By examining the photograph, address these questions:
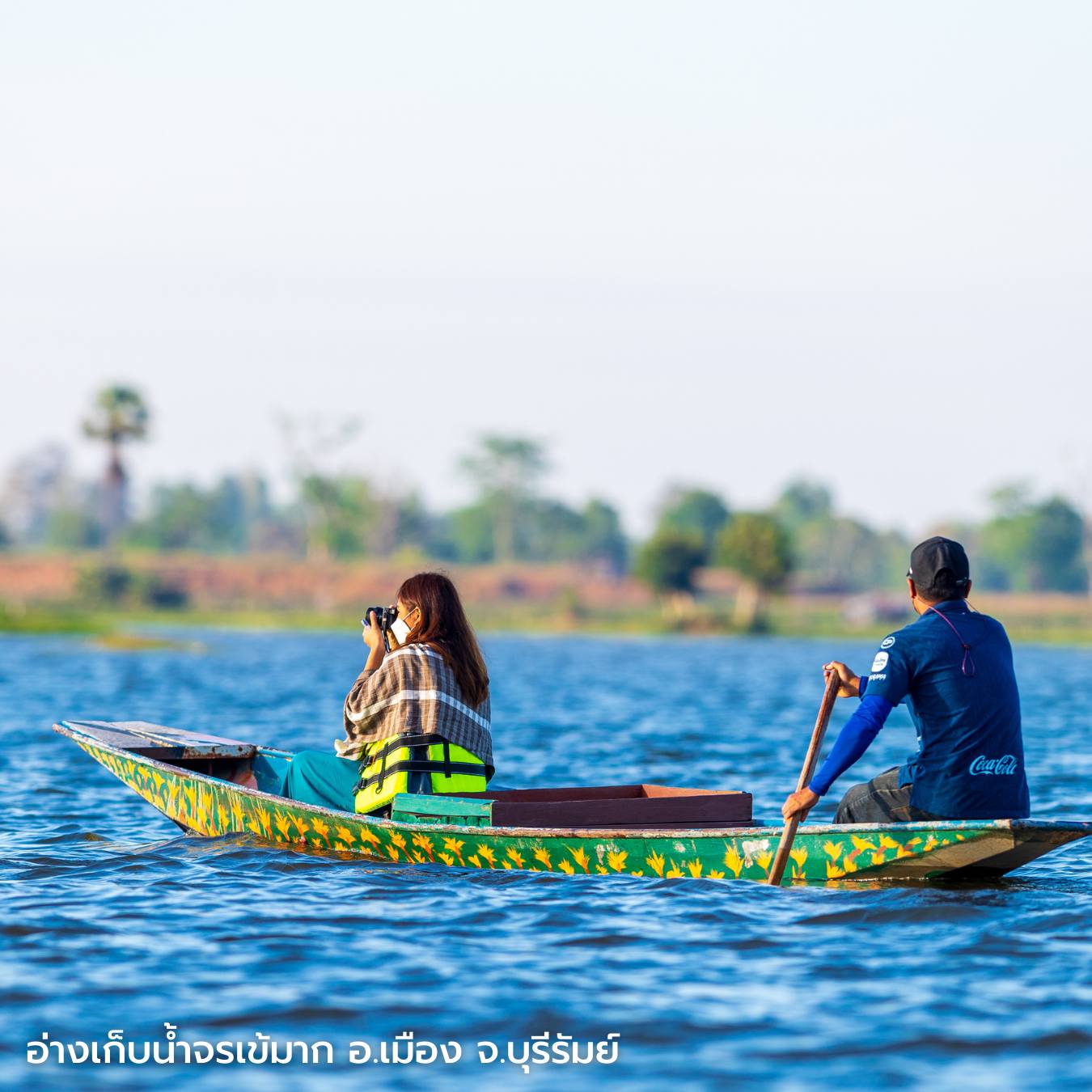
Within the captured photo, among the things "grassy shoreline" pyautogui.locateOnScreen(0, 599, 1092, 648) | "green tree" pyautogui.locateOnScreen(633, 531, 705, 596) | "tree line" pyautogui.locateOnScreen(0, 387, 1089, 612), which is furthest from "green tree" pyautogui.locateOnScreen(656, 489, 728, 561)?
"green tree" pyautogui.locateOnScreen(633, 531, 705, 596)

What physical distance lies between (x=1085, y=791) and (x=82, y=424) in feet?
271

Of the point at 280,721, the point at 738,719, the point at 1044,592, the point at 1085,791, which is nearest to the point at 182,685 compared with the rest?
the point at 280,721

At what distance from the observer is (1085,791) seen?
18016 millimetres

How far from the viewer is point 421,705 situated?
1153 cm

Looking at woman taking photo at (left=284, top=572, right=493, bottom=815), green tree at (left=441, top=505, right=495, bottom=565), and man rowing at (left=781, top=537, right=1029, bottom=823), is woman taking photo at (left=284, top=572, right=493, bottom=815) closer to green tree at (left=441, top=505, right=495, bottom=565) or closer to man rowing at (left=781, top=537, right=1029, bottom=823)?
man rowing at (left=781, top=537, right=1029, bottom=823)

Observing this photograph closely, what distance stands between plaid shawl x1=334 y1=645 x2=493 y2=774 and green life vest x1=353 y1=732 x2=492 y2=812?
8 cm

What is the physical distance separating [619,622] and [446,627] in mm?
102176

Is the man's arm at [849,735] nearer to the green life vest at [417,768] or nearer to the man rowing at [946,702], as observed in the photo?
the man rowing at [946,702]

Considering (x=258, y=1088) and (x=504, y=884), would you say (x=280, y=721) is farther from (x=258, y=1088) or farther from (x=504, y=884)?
(x=258, y=1088)

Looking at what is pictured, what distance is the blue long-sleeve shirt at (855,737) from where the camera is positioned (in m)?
9.80

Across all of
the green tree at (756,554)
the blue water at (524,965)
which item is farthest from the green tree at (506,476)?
the blue water at (524,965)

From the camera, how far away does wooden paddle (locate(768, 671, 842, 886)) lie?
10156mm

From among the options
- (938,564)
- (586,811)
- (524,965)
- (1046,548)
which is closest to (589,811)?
(586,811)

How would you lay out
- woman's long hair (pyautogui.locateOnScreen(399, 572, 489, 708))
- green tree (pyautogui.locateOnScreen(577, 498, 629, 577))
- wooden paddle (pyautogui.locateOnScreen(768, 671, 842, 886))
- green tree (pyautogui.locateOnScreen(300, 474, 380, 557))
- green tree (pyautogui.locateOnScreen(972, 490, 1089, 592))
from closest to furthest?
wooden paddle (pyautogui.locateOnScreen(768, 671, 842, 886))
woman's long hair (pyautogui.locateOnScreen(399, 572, 489, 708))
green tree (pyautogui.locateOnScreen(300, 474, 380, 557))
green tree (pyautogui.locateOnScreen(972, 490, 1089, 592))
green tree (pyautogui.locateOnScreen(577, 498, 629, 577))
